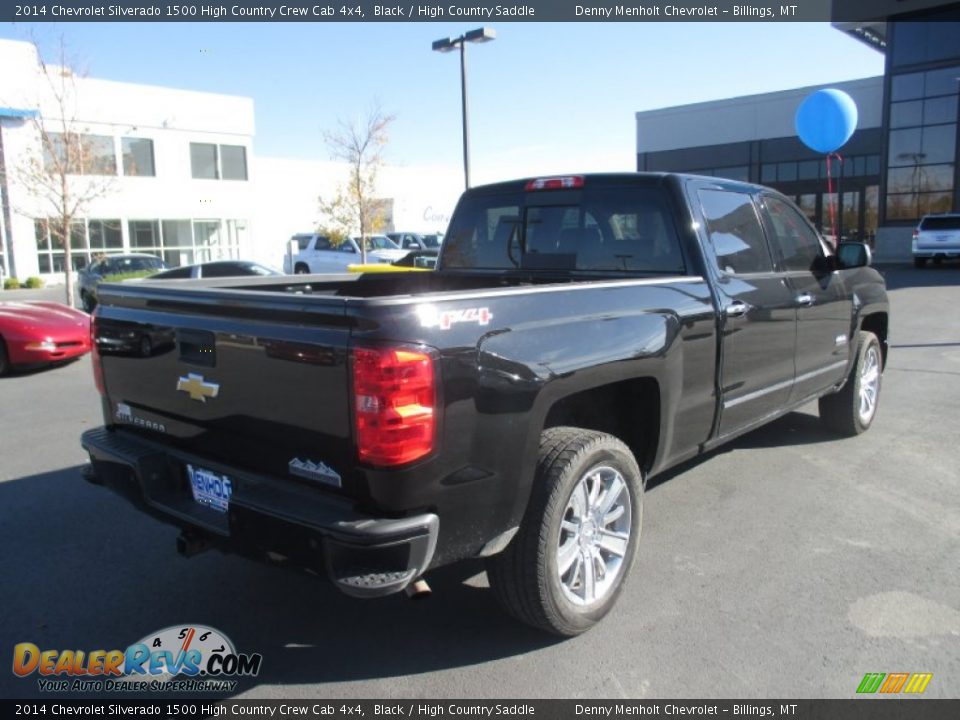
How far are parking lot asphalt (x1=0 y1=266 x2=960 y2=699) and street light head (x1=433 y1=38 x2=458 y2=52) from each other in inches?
550

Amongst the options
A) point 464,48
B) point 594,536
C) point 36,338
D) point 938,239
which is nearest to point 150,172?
point 464,48

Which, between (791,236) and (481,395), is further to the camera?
(791,236)

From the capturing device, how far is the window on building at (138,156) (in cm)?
2989

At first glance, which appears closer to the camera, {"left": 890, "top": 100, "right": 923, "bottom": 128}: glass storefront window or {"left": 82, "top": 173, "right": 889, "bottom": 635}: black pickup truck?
{"left": 82, "top": 173, "right": 889, "bottom": 635}: black pickup truck

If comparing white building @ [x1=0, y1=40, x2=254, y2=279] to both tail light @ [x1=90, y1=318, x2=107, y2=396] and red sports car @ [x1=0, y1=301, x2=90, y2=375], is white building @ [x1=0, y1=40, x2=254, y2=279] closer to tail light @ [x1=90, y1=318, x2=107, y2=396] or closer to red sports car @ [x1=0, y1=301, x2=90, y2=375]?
red sports car @ [x1=0, y1=301, x2=90, y2=375]

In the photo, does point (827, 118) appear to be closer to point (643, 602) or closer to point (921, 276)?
point (921, 276)

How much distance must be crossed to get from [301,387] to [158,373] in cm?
101

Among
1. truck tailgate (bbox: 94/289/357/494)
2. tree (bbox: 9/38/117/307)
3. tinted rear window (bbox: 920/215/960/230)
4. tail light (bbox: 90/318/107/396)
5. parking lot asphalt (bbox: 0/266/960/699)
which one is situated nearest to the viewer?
truck tailgate (bbox: 94/289/357/494)

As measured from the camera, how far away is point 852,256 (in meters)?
5.16

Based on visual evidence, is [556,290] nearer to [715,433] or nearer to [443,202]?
[715,433]

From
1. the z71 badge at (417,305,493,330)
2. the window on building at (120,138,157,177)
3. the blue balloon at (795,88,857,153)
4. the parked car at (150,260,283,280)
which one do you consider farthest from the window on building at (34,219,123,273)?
the z71 badge at (417,305,493,330)

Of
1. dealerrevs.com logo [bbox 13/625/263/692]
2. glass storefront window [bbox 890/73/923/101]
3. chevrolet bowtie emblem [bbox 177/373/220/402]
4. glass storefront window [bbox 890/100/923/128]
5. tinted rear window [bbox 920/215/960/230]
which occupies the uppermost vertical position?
glass storefront window [bbox 890/73/923/101]

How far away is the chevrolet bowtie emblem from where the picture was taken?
294cm

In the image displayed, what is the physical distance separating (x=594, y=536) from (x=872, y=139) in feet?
114
